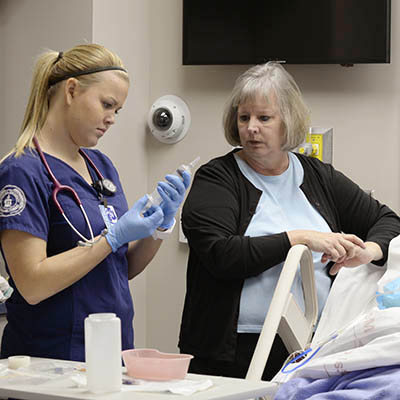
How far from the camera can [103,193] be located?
183 cm

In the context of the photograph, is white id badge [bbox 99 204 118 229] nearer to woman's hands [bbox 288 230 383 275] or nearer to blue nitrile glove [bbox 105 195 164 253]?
blue nitrile glove [bbox 105 195 164 253]

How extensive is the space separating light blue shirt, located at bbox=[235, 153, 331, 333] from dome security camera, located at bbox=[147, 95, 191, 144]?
3.44ft

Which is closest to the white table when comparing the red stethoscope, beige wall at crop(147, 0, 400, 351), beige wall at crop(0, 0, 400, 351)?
the red stethoscope

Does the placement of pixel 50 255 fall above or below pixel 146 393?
above

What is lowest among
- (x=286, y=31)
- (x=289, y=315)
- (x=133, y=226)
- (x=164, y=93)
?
(x=289, y=315)

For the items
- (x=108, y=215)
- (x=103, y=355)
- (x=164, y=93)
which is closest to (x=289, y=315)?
(x=108, y=215)

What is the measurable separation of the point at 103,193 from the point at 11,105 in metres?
1.33

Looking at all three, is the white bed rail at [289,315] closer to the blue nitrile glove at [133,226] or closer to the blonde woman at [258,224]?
the blonde woman at [258,224]

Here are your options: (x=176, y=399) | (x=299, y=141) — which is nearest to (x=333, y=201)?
(x=299, y=141)

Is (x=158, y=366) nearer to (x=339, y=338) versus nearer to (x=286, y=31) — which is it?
(x=339, y=338)

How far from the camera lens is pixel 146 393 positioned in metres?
1.17

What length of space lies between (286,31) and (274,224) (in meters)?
1.32

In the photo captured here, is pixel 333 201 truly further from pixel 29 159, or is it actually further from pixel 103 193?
pixel 29 159

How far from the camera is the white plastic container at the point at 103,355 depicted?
117cm
